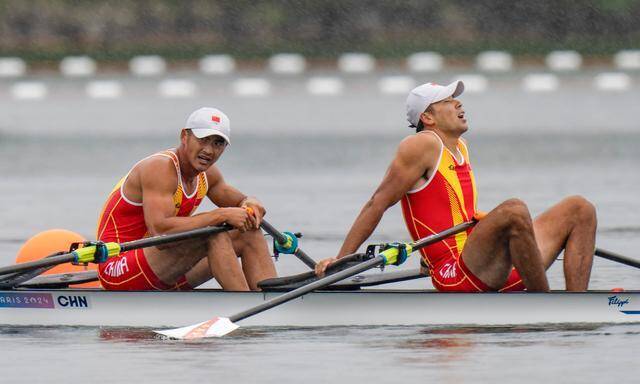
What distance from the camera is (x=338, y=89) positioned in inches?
1693

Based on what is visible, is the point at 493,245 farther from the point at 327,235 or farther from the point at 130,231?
the point at 327,235

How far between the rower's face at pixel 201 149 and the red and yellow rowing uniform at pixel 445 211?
1.31 m

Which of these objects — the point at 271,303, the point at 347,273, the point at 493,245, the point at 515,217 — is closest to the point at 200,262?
the point at 271,303

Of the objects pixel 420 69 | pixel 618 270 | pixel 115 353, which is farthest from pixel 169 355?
pixel 420 69

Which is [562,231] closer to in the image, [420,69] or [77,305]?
[77,305]

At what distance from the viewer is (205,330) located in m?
12.4

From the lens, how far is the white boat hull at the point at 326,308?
40.7 feet

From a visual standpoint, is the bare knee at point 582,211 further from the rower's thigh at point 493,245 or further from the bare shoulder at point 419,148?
the bare shoulder at point 419,148

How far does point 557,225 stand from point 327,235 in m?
6.46

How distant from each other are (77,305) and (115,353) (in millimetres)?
1015

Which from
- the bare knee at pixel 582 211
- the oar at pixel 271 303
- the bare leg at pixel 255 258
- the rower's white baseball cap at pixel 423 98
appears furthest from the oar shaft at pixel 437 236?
the bare leg at pixel 255 258

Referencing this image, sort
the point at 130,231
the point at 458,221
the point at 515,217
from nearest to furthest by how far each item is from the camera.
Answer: the point at 515,217 → the point at 458,221 → the point at 130,231

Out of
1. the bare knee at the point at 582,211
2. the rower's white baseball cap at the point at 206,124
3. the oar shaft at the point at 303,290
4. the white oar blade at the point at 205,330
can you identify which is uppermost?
the rower's white baseball cap at the point at 206,124

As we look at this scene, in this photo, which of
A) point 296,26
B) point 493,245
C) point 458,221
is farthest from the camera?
point 296,26
